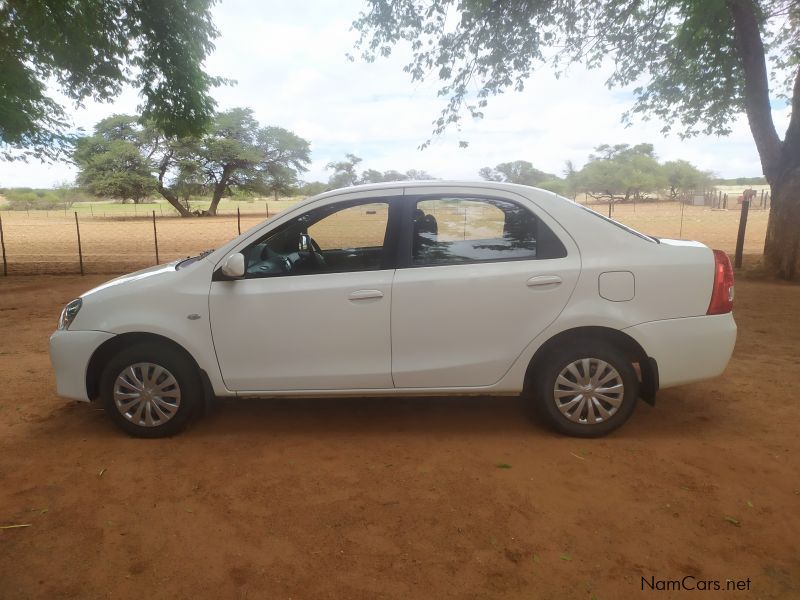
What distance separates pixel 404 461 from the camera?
362 cm

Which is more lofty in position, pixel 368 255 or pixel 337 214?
pixel 337 214

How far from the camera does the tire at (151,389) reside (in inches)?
152

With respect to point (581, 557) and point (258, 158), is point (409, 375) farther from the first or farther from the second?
point (258, 158)

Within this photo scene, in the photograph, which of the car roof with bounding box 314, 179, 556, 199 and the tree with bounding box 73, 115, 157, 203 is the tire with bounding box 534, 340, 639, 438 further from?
the tree with bounding box 73, 115, 157, 203

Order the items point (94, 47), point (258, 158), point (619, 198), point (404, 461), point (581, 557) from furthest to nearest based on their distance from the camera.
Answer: point (619, 198) → point (258, 158) → point (94, 47) → point (404, 461) → point (581, 557)

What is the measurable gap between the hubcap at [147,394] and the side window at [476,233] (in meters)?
1.86

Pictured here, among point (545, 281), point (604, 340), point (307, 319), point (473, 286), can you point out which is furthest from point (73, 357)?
point (604, 340)

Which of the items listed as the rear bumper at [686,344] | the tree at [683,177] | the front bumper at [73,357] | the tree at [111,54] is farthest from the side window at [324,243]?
the tree at [683,177]

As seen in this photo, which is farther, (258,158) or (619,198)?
(619,198)

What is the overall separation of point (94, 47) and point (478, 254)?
12416mm

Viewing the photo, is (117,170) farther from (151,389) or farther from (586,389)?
(586,389)

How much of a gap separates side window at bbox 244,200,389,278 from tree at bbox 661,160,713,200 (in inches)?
2394

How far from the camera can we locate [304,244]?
3994 mm

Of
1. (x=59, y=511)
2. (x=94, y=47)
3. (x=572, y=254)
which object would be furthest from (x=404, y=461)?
(x=94, y=47)
